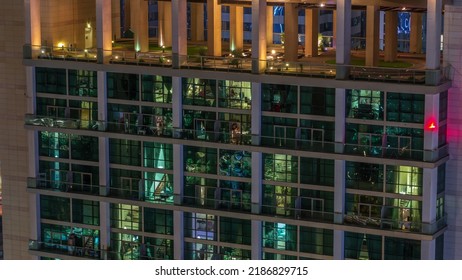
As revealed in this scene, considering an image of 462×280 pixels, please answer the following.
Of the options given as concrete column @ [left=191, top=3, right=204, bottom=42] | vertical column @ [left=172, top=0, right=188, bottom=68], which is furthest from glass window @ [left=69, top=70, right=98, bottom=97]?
concrete column @ [left=191, top=3, right=204, bottom=42]

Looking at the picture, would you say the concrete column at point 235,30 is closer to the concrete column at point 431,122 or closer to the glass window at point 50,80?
the glass window at point 50,80

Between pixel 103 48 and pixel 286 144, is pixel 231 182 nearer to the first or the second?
pixel 286 144

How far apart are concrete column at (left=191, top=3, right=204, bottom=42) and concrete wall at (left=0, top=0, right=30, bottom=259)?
9.71 metres

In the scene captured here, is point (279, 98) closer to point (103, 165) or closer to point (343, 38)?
point (343, 38)

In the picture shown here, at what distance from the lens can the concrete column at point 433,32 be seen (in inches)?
2906

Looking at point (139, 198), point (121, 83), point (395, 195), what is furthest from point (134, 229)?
point (395, 195)

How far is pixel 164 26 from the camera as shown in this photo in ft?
288

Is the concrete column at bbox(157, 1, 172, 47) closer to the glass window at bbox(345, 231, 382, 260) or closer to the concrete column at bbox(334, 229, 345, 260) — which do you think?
the concrete column at bbox(334, 229, 345, 260)

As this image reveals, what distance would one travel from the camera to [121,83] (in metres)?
81.9

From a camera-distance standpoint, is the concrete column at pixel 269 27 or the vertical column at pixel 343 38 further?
the concrete column at pixel 269 27

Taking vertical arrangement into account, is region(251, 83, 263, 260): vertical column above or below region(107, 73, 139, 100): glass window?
below

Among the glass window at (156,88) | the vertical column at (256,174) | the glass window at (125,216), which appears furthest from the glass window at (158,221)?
the glass window at (156,88)

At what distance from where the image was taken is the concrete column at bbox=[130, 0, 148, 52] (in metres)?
84.3

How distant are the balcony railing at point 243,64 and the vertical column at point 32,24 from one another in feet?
0.68
